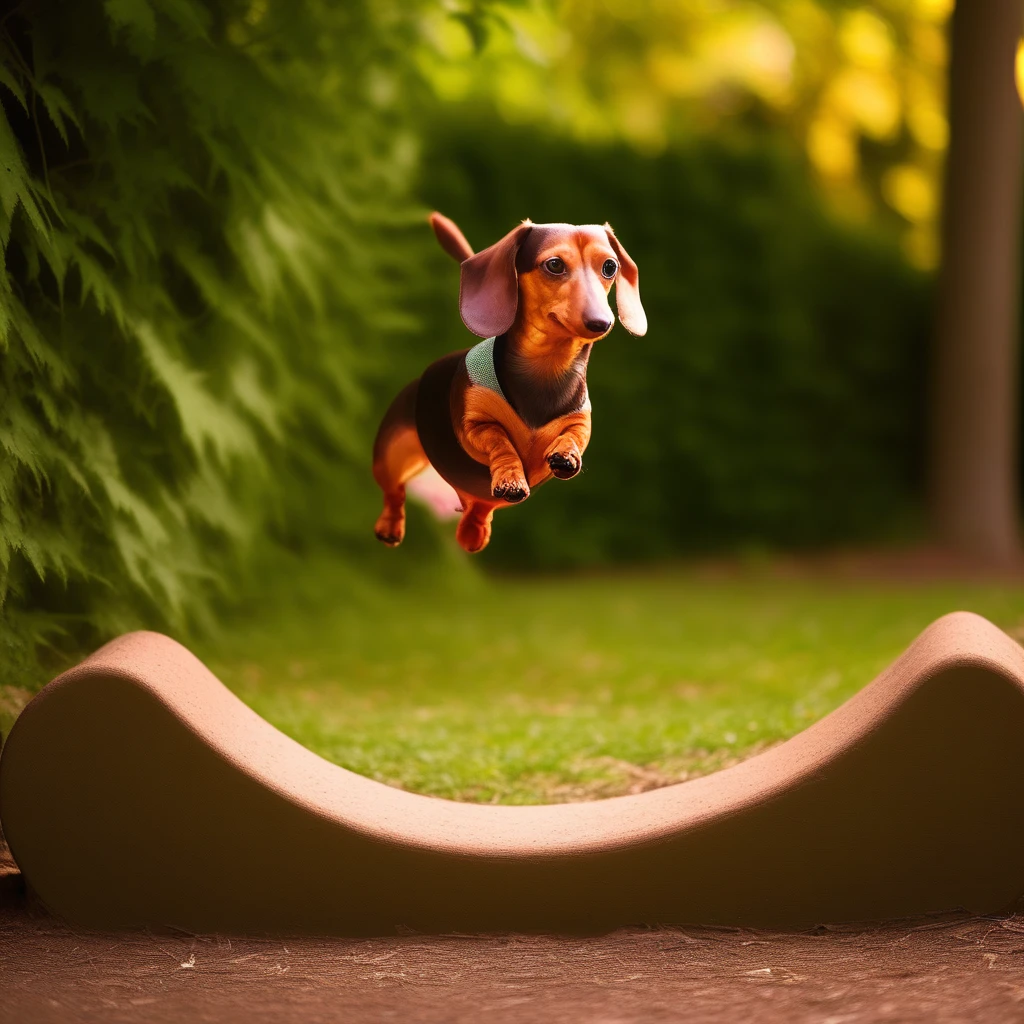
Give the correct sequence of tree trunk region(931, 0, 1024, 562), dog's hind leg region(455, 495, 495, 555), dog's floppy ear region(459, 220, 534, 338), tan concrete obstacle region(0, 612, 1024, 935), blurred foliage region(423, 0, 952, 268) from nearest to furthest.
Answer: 1. dog's floppy ear region(459, 220, 534, 338)
2. dog's hind leg region(455, 495, 495, 555)
3. tan concrete obstacle region(0, 612, 1024, 935)
4. tree trunk region(931, 0, 1024, 562)
5. blurred foliage region(423, 0, 952, 268)

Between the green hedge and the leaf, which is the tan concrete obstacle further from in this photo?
the green hedge

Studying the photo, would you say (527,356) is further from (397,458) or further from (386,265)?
(386,265)

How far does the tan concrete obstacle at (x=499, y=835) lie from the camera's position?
11.1ft

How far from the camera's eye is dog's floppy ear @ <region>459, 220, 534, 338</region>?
8.05ft

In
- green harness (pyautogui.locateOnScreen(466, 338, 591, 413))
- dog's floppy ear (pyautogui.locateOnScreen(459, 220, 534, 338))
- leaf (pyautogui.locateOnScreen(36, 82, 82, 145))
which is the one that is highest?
leaf (pyautogui.locateOnScreen(36, 82, 82, 145))

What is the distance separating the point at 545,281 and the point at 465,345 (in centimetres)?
758

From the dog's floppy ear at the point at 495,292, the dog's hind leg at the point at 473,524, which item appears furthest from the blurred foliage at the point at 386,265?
Answer: the dog's floppy ear at the point at 495,292

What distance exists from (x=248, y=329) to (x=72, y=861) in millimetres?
2386

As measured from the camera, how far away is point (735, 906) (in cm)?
350

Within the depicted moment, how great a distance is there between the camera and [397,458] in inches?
117

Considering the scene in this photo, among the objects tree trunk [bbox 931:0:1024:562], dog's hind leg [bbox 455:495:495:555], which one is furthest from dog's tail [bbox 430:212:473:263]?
tree trunk [bbox 931:0:1024:562]

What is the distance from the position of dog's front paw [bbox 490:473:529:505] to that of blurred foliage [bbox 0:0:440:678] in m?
1.93

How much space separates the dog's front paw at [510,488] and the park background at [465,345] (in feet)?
6.49

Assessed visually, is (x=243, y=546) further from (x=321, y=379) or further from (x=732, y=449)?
(x=732, y=449)
